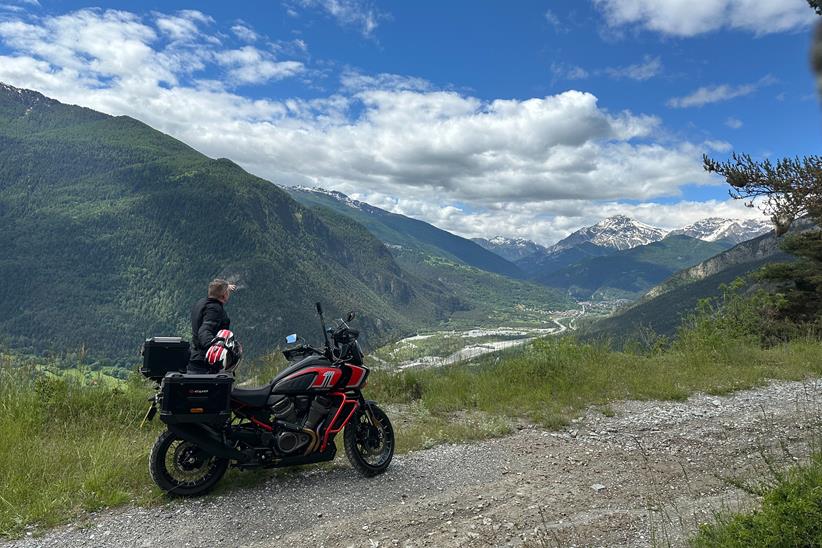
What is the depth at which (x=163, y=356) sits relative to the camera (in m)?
5.78

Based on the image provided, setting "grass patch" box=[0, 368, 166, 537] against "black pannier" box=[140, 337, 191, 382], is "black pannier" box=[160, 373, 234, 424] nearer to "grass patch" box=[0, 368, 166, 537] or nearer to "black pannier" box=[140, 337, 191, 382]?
"black pannier" box=[140, 337, 191, 382]

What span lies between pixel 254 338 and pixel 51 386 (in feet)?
497

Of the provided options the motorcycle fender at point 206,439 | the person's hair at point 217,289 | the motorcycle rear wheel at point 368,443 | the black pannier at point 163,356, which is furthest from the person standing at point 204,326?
the motorcycle rear wheel at point 368,443

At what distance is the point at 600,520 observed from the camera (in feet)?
14.9

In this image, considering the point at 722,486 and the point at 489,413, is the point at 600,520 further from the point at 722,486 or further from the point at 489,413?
the point at 489,413

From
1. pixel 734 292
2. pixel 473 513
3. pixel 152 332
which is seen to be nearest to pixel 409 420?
pixel 473 513

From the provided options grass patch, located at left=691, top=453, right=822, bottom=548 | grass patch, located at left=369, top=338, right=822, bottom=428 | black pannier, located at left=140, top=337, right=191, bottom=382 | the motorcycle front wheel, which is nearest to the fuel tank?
the motorcycle front wheel

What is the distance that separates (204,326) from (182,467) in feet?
5.22

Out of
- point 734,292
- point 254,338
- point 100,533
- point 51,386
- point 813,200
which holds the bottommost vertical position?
point 254,338

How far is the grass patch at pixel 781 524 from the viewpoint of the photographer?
9.73 ft

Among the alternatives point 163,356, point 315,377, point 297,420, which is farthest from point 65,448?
point 315,377

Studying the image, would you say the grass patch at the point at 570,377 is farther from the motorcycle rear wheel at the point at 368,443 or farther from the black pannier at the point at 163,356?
the black pannier at the point at 163,356

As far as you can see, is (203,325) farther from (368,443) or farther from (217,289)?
(368,443)

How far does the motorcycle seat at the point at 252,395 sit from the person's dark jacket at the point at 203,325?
0.59 metres
